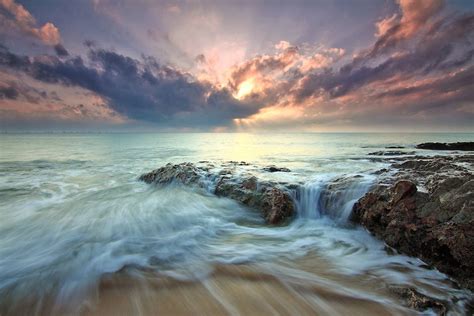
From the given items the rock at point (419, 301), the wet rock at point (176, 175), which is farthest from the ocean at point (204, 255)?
the wet rock at point (176, 175)

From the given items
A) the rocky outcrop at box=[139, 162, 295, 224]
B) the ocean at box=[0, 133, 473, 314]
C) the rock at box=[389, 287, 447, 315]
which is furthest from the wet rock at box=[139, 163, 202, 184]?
the rock at box=[389, 287, 447, 315]

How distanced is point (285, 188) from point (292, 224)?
1.60m

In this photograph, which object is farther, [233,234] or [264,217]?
[264,217]

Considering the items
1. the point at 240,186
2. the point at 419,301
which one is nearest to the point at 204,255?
the point at 419,301

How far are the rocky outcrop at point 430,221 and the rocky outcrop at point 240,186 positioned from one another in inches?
71.1

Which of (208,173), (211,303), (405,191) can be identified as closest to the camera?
(211,303)

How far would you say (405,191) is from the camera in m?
5.13

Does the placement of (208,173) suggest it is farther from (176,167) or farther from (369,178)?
(369,178)

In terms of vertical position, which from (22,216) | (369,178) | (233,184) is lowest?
(22,216)

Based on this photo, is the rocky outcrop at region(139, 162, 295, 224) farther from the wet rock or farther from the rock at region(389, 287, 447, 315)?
the rock at region(389, 287, 447, 315)

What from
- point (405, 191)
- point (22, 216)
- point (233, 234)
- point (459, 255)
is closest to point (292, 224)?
point (233, 234)

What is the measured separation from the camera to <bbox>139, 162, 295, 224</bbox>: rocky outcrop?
6.64m

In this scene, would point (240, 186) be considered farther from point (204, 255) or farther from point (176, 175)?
point (204, 255)

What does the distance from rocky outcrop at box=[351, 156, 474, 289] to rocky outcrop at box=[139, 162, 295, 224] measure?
5.92 ft
